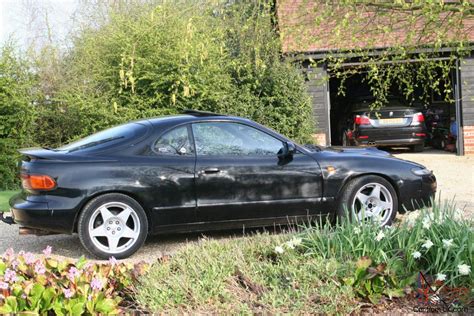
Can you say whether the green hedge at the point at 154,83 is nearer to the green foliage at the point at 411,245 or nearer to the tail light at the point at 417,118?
the tail light at the point at 417,118

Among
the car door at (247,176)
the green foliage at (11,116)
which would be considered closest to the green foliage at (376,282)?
the car door at (247,176)

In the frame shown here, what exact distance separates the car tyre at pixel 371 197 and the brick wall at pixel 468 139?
897 centimetres

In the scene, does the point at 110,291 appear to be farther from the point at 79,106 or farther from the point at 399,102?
the point at 399,102

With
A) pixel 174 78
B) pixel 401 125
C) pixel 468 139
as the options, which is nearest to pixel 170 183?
pixel 174 78

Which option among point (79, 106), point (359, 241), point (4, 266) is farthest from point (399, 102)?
point (4, 266)

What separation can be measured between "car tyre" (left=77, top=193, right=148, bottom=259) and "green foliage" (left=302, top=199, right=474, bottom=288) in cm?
211

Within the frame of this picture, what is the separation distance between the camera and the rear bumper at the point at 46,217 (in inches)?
197

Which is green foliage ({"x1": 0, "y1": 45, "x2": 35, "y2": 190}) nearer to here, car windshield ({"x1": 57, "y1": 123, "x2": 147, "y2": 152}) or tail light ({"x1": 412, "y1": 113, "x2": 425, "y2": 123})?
car windshield ({"x1": 57, "y1": 123, "x2": 147, "y2": 152})

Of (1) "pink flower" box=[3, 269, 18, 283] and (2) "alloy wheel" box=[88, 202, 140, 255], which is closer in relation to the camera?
(1) "pink flower" box=[3, 269, 18, 283]

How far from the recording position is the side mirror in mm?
5746

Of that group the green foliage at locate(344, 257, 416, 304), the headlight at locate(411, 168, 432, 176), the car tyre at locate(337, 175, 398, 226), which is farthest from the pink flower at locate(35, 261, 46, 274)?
the headlight at locate(411, 168, 432, 176)

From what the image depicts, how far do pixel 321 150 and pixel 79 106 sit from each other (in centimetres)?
635

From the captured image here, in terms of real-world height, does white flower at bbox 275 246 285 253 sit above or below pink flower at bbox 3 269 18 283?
below

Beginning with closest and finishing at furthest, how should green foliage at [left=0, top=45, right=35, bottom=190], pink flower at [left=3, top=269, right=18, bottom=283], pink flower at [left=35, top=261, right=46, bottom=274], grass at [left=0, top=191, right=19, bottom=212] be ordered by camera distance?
pink flower at [left=3, top=269, right=18, bottom=283]
pink flower at [left=35, top=261, right=46, bottom=274]
grass at [left=0, top=191, right=19, bottom=212]
green foliage at [left=0, top=45, right=35, bottom=190]
